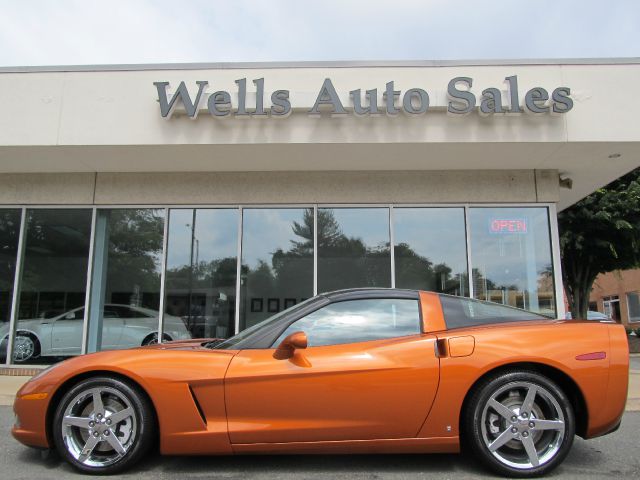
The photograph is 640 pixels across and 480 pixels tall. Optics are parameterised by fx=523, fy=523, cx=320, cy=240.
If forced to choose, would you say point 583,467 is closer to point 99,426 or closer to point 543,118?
point 99,426

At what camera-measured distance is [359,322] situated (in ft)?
12.5

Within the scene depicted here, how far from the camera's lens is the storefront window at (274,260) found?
8.99 metres

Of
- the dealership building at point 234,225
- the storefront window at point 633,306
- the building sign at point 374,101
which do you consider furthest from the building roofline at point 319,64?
the storefront window at point 633,306

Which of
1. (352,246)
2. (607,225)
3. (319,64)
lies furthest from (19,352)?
(607,225)

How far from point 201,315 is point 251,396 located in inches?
224

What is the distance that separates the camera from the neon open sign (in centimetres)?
902

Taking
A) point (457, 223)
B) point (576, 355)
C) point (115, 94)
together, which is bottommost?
point (576, 355)

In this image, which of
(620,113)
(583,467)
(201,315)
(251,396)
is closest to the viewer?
(251,396)

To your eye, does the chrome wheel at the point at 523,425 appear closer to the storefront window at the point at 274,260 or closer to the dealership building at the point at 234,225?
the dealership building at the point at 234,225

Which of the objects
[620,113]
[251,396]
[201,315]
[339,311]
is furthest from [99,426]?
[620,113]

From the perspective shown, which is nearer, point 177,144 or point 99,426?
point 99,426

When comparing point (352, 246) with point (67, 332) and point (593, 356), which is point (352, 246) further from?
point (593, 356)

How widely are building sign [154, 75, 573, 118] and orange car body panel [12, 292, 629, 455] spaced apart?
455cm

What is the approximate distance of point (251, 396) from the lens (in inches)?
138
